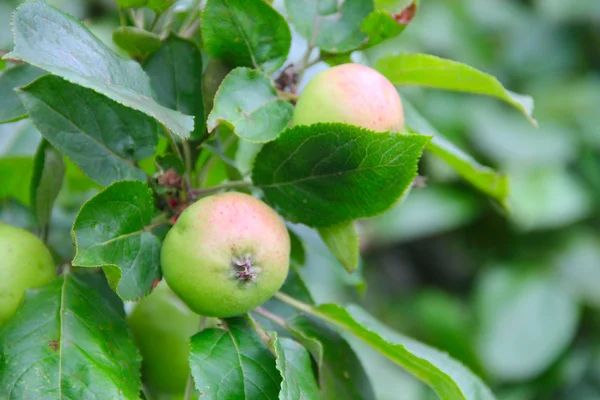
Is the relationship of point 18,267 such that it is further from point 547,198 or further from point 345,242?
point 547,198

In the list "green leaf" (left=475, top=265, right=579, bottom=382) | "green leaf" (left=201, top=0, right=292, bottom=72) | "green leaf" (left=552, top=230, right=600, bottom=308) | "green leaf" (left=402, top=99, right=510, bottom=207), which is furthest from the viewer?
"green leaf" (left=552, top=230, right=600, bottom=308)

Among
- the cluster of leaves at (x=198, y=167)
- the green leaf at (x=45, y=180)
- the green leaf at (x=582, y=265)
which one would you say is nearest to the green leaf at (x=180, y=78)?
the cluster of leaves at (x=198, y=167)

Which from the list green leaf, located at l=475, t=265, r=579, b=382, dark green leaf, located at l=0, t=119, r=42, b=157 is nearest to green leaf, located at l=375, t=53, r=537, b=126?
dark green leaf, located at l=0, t=119, r=42, b=157

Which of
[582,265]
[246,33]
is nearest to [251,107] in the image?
[246,33]

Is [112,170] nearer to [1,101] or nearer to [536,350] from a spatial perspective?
[1,101]

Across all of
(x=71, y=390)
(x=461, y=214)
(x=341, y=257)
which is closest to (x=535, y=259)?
(x=461, y=214)

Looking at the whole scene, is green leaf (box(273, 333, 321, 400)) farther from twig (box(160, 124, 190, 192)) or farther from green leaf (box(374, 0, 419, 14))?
green leaf (box(374, 0, 419, 14))
